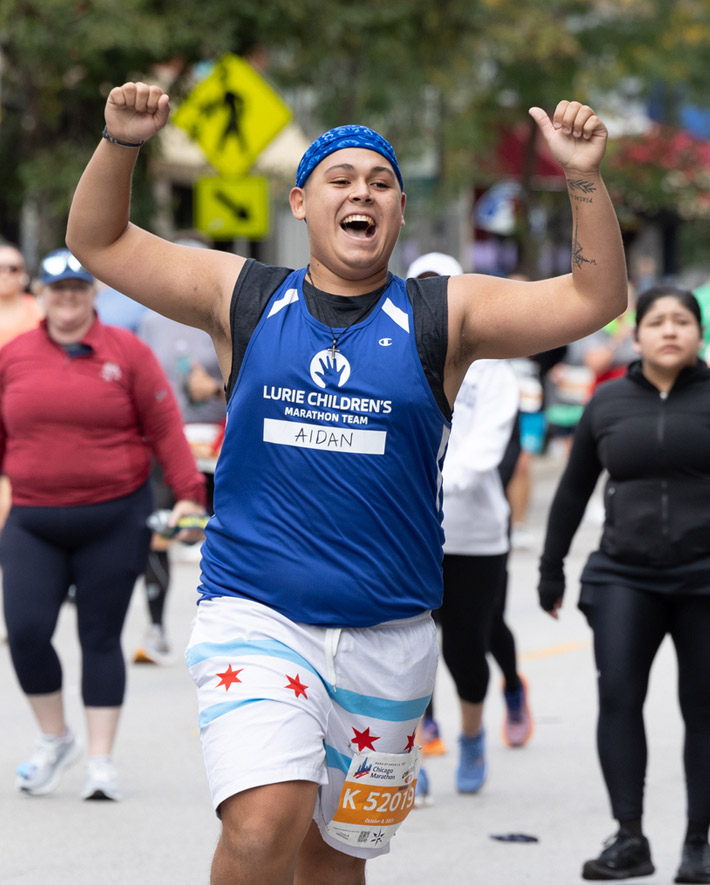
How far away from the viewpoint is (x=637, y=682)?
5.44m

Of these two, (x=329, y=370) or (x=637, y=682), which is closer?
(x=329, y=370)

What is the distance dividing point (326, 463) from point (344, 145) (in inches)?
29.7

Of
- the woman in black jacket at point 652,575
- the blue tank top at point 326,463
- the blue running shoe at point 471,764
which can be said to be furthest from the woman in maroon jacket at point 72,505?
the blue tank top at point 326,463

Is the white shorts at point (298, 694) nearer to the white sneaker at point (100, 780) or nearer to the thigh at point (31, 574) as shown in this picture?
the thigh at point (31, 574)

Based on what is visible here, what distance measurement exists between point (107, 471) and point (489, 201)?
24.4 m

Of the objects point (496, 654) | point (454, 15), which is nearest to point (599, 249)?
point (496, 654)

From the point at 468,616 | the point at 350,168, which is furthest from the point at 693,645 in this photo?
the point at 350,168

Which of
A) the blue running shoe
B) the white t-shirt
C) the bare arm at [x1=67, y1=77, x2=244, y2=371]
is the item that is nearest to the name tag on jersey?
the bare arm at [x1=67, y1=77, x2=244, y2=371]

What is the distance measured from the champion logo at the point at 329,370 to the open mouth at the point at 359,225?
303mm

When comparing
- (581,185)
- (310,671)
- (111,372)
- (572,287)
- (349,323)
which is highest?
(581,185)

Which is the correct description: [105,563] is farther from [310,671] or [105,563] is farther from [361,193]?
[361,193]

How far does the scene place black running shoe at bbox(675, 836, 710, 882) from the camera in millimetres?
5352

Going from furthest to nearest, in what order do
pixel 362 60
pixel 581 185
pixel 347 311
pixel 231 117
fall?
pixel 362 60, pixel 231 117, pixel 347 311, pixel 581 185

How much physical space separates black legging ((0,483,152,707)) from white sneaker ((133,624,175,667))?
2.69 metres
